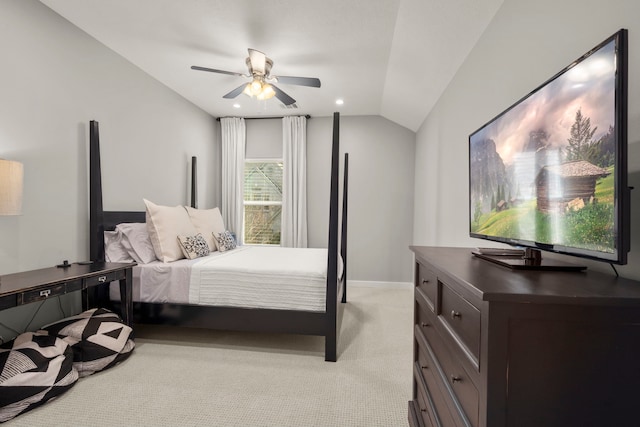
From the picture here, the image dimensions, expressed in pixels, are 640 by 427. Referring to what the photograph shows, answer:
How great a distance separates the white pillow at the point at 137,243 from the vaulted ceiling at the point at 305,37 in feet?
5.69

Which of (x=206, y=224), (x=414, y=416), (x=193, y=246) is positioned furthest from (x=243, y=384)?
(x=206, y=224)

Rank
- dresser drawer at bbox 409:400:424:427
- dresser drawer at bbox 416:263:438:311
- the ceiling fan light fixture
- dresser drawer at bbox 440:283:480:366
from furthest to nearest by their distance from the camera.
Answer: the ceiling fan light fixture, dresser drawer at bbox 409:400:424:427, dresser drawer at bbox 416:263:438:311, dresser drawer at bbox 440:283:480:366

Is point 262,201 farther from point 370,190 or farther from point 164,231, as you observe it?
point 164,231

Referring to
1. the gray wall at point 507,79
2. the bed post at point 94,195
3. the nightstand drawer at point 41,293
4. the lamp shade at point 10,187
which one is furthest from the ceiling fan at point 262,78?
the nightstand drawer at point 41,293

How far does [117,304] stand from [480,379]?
9.49 ft

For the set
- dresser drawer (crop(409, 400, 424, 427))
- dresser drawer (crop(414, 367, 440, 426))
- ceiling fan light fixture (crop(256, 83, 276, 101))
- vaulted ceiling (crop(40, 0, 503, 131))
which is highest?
vaulted ceiling (crop(40, 0, 503, 131))

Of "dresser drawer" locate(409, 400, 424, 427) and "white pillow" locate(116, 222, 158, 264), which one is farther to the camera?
"white pillow" locate(116, 222, 158, 264)

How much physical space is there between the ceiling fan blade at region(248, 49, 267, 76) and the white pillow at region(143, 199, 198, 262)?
1615 millimetres

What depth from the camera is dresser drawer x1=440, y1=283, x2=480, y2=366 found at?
2.48ft

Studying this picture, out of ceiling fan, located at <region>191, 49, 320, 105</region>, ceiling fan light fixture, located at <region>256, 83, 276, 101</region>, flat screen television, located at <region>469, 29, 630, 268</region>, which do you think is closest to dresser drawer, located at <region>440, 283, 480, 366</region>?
flat screen television, located at <region>469, 29, 630, 268</region>

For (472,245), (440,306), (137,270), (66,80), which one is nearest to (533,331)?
(440,306)

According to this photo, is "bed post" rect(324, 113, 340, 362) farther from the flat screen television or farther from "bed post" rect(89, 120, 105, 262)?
"bed post" rect(89, 120, 105, 262)

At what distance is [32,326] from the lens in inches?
86.1

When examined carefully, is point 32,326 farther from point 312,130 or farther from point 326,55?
point 312,130
